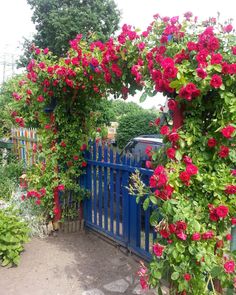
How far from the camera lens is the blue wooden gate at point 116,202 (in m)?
3.74

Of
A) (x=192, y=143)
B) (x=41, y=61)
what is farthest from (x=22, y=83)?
(x=192, y=143)

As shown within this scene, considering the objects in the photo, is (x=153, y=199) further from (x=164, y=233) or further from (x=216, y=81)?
(x=216, y=81)

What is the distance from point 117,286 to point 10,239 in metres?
1.38

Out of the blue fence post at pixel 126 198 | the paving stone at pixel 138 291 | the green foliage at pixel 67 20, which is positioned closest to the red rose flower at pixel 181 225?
the paving stone at pixel 138 291

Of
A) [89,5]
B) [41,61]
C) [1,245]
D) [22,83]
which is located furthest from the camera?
[89,5]

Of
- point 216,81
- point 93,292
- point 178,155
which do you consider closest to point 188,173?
point 178,155

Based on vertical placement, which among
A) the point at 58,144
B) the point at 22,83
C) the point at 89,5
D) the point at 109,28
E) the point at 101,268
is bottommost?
the point at 101,268

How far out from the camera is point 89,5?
52.3ft

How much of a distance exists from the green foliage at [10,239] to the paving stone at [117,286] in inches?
45.7

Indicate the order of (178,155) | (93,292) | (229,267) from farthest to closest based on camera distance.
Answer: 1. (93,292)
2. (178,155)
3. (229,267)

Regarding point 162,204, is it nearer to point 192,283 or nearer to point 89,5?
point 192,283

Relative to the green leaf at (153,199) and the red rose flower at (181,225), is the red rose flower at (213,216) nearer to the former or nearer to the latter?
the red rose flower at (181,225)

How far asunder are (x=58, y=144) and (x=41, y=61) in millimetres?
1210

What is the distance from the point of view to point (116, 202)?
4086 mm
